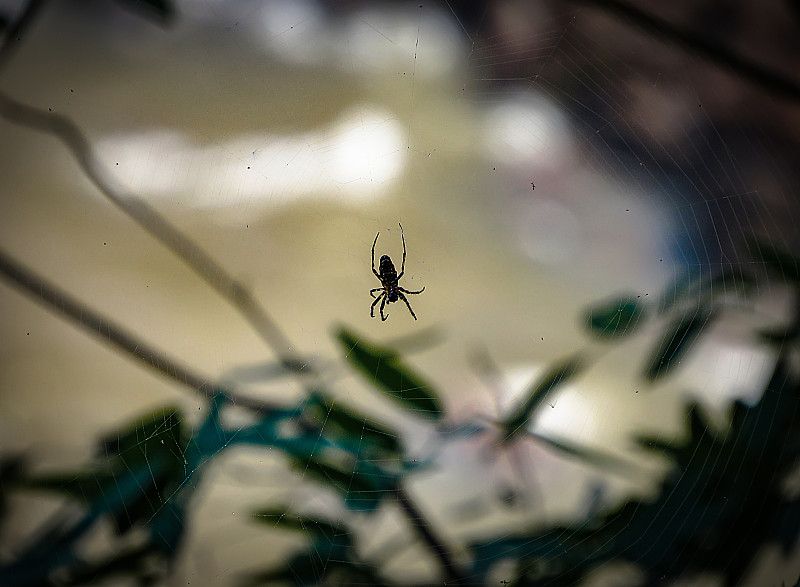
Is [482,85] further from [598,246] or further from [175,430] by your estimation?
[175,430]

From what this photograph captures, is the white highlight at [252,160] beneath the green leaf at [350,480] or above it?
above

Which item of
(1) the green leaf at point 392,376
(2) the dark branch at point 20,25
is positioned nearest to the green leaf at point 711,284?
(1) the green leaf at point 392,376

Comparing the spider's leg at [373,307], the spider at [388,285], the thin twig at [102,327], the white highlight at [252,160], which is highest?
the white highlight at [252,160]

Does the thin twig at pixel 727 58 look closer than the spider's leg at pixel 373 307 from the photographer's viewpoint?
Yes

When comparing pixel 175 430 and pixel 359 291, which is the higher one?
pixel 359 291

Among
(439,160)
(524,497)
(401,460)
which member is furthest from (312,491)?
(439,160)

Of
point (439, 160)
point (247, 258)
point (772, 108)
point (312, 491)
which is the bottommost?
point (312, 491)

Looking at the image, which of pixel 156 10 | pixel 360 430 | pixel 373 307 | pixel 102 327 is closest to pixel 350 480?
pixel 360 430

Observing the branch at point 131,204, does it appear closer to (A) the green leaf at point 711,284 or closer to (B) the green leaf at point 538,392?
(B) the green leaf at point 538,392

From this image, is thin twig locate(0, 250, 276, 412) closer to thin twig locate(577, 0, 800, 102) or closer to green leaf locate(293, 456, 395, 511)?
green leaf locate(293, 456, 395, 511)
